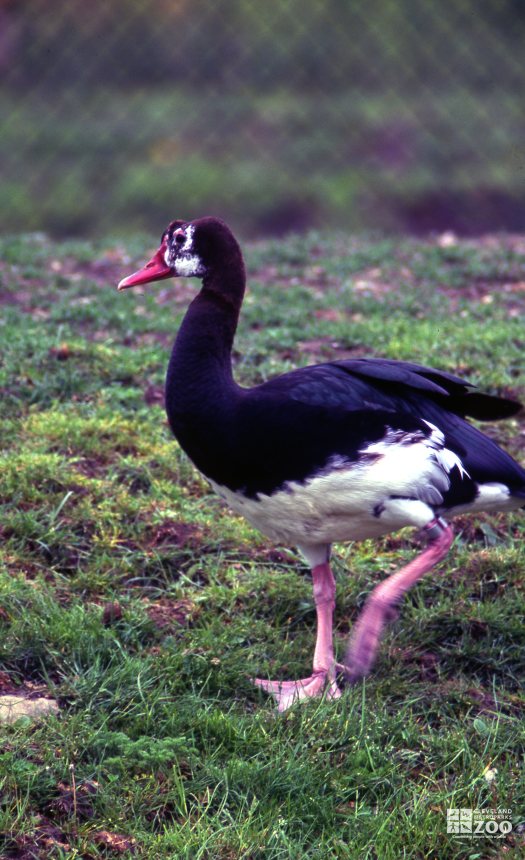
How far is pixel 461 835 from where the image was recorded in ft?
9.43

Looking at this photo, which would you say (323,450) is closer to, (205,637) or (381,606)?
(381,606)

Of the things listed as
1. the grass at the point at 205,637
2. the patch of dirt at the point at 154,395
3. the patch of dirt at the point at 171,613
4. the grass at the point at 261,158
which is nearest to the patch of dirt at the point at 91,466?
the grass at the point at 205,637

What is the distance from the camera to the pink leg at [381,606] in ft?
11.1

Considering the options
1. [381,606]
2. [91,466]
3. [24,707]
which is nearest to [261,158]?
[91,466]

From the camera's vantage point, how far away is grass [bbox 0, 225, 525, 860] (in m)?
2.92

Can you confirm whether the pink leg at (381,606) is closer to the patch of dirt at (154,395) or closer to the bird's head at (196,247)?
the bird's head at (196,247)

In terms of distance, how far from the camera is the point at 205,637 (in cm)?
379

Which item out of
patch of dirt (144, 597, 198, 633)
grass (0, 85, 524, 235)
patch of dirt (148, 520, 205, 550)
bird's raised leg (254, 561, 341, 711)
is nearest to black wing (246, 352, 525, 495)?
bird's raised leg (254, 561, 341, 711)

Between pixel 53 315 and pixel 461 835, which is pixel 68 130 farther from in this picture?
pixel 461 835

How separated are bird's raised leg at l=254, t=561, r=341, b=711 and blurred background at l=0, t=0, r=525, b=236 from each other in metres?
7.46

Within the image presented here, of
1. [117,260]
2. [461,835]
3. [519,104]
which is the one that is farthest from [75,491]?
[519,104]

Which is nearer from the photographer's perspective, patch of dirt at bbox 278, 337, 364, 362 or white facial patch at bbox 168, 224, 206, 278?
white facial patch at bbox 168, 224, 206, 278

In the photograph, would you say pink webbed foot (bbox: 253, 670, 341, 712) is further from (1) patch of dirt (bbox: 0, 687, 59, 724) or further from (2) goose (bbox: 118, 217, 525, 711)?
(1) patch of dirt (bbox: 0, 687, 59, 724)

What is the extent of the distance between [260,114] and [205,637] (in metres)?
9.48
